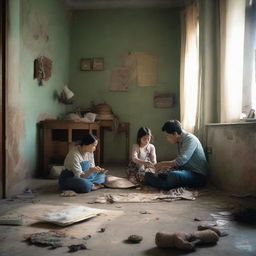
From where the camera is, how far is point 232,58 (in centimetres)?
419

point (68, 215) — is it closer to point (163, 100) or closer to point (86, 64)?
point (163, 100)

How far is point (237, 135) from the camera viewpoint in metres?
3.83

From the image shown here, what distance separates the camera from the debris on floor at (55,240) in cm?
206

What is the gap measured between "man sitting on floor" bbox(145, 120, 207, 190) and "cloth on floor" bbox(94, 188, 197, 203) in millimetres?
186

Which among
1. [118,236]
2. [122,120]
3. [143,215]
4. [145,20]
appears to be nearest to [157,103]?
[122,120]

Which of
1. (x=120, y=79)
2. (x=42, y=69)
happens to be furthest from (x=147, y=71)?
(x=42, y=69)

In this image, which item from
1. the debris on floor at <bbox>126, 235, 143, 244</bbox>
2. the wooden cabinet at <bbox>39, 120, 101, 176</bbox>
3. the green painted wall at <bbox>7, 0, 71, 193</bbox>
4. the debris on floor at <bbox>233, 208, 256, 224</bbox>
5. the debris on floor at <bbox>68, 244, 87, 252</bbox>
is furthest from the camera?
the wooden cabinet at <bbox>39, 120, 101, 176</bbox>

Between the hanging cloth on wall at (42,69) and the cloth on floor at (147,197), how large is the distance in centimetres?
248

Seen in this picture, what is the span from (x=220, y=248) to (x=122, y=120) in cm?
483

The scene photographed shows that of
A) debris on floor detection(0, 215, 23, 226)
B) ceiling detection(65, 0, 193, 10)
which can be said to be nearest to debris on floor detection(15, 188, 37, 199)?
debris on floor detection(0, 215, 23, 226)

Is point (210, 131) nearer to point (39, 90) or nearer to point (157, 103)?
point (157, 103)

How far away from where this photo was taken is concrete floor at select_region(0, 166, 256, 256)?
6.64ft

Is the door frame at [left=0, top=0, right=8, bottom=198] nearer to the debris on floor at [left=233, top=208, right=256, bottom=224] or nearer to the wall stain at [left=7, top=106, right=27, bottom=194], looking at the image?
the wall stain at [left=7, top=106, right=27, bottom=194]

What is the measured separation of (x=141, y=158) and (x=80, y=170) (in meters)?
1.02
